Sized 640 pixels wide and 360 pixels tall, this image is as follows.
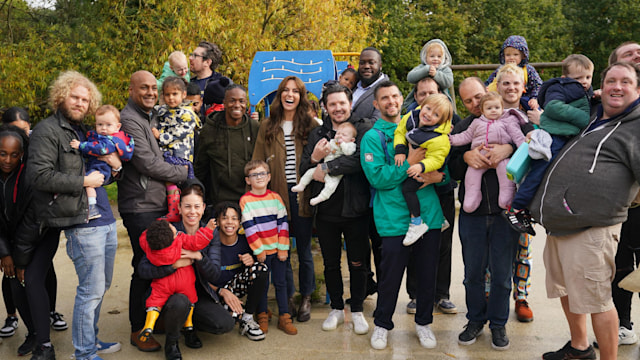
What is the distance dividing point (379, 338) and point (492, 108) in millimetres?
1815

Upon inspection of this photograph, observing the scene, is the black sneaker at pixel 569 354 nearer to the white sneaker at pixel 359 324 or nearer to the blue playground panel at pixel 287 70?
the white sneaker at pixel 359 324

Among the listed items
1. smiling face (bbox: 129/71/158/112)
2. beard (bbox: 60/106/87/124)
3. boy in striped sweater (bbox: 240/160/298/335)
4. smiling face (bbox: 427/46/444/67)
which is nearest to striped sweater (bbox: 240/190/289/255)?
boy in striped sweater (bbox: 240/160/298/335)

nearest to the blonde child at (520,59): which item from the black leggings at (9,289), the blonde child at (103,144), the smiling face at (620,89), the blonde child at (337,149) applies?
the blonde child at (337,149)

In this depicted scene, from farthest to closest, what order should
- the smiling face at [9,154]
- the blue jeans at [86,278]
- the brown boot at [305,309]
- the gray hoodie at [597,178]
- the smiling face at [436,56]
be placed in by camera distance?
the smiling face at [436,56]
the brown boot at [305,309]
the smiling face at [9,154]
the blue jeans at [86,278]
the gray hoodie at [597,178]

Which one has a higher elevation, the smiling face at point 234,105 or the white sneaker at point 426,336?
the smiling face at point 234,105

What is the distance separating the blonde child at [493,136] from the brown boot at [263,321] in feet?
5.83

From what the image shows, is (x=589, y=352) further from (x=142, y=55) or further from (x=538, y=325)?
(x=142, y=55)

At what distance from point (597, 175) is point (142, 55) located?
9044 mm

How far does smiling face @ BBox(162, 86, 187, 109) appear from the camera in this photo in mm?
4059

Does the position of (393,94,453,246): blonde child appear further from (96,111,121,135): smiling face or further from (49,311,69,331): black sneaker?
(49,311,69,331): black sneaker

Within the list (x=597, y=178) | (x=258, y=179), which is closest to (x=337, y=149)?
(x=258, y=179)

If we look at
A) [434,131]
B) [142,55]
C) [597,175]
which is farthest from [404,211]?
[142,55]

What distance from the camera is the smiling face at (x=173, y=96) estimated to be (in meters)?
4.06

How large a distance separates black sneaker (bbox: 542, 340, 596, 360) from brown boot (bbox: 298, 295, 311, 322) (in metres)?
1.81
